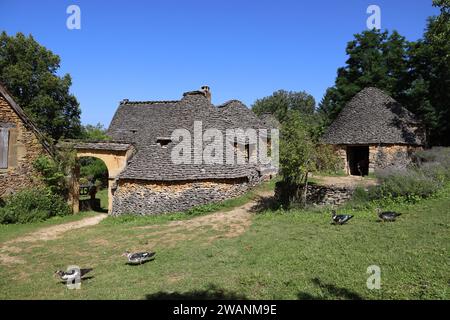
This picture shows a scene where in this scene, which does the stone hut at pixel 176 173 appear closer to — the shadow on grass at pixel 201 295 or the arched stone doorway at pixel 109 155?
the arched stone doorway at pixel 109 155

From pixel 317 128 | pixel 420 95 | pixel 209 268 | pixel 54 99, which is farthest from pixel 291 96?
pixel 209 268

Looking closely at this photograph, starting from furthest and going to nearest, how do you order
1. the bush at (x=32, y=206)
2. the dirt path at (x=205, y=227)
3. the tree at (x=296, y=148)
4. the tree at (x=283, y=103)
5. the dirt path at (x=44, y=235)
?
the tree at (x=283, y=103)
the bush at (x=32, y=206)
the tree at (x=296, y=148)
the dirt path at (x=205, y=227)
the dirt path at (x=44, y=235)

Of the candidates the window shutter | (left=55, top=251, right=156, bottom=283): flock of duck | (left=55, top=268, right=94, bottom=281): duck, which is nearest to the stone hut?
the window shutter

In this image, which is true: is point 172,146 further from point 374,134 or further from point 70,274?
point 374,134

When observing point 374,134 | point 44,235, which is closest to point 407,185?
point 374,134

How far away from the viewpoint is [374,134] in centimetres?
1848

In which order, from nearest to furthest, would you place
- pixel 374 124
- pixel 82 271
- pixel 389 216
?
1. pixel 82 271
2. pixel 389 216
3. pixel 374 124

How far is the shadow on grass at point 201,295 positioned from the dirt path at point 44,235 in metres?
5.42

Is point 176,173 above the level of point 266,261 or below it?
above

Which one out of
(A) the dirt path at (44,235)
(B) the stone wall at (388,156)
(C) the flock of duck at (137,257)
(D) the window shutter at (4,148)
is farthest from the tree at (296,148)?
(D) the window shutter at (4,148)

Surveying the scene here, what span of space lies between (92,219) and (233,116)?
1237cm

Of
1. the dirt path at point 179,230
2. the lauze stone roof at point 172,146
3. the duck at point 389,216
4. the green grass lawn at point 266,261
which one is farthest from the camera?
→ the lauze stone roof at point 172,146

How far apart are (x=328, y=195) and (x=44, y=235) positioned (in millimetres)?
11527

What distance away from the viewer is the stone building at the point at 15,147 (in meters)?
13.3
